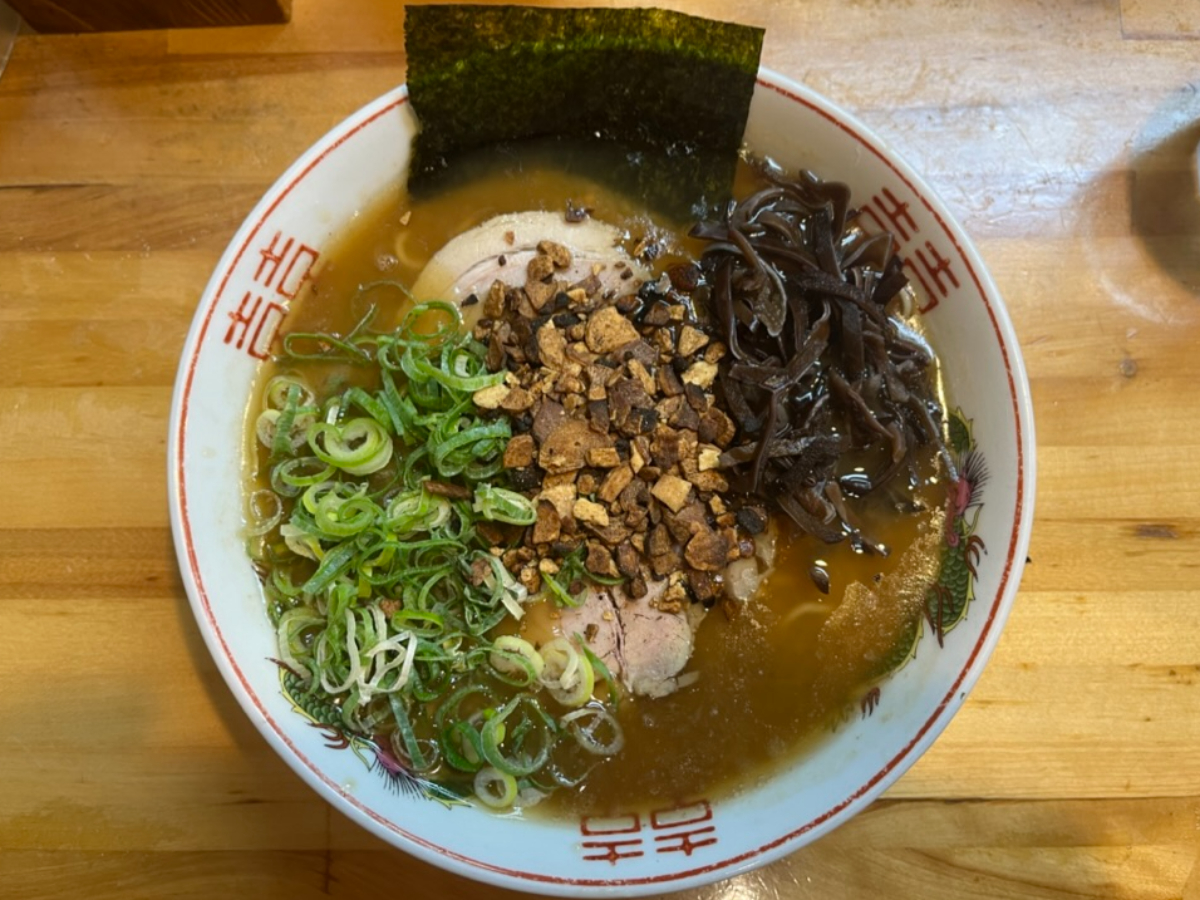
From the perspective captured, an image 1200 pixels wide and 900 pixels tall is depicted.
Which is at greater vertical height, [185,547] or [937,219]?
[937,219]

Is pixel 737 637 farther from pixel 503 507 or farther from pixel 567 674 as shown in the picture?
pixel 503 507

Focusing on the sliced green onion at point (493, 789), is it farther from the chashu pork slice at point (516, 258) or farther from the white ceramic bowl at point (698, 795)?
the chashu pork slice at point (516, 258)

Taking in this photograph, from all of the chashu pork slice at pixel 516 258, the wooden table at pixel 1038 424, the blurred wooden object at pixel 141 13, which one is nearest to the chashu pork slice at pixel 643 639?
the wooden table at pixel 1038 424

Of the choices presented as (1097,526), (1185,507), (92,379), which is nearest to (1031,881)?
(1097,526)

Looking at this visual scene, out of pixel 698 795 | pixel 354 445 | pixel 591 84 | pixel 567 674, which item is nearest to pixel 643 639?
pixel 567 674

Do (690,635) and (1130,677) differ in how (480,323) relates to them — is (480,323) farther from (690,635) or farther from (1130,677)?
(1130,677)

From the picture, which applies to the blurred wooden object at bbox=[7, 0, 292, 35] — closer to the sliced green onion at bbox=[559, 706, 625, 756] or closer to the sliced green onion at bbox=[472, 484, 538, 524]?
the sliced green onion at bbox=[472, 484, 538, 524]

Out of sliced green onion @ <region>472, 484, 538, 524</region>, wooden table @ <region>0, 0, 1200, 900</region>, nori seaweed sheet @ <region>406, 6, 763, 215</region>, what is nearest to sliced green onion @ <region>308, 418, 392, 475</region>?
sliced green onion @ <region>472, 484, 538, 524</region>
